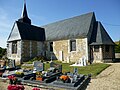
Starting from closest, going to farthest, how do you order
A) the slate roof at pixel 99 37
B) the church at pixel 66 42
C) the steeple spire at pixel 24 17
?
1. the slate roof at pixel 99 37
2. the church at pixel 66 42
3. the steeple spire at pixel 24 17

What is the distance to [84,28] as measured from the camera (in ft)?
61.9

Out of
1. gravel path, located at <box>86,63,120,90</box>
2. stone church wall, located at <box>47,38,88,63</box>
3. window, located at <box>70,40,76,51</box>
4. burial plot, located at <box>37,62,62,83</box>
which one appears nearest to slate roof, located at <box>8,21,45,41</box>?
stone church wall, located at <box>47,38,88,63</box>

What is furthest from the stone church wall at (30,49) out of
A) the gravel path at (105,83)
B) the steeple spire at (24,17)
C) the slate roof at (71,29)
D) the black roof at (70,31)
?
the gravel path at (105,83)

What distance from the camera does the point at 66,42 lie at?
1980 centimetres

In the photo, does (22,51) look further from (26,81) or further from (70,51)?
(26,81)

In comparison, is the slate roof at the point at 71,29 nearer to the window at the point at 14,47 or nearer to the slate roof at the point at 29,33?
the slate roof at the point at 29,33

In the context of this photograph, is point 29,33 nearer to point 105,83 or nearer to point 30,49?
point 30,49

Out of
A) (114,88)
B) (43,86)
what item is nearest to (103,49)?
(114,88)

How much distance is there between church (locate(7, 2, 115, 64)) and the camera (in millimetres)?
17703

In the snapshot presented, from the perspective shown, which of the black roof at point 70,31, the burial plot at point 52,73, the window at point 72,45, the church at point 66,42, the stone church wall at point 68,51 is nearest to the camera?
the burial plot at point 52,73

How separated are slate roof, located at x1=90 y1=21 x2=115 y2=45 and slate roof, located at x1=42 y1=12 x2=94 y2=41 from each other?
4.62ft

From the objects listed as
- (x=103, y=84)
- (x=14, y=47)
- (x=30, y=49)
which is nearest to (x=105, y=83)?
(x=103, y=84)

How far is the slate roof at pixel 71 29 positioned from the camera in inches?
745

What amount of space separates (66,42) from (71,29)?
7.67ft
